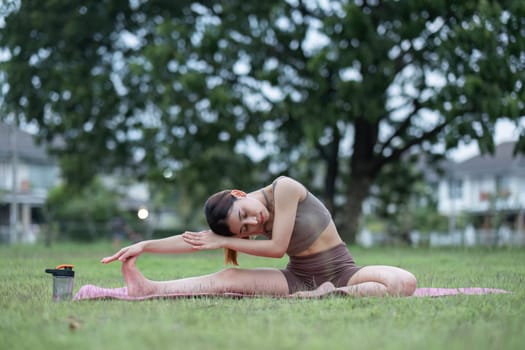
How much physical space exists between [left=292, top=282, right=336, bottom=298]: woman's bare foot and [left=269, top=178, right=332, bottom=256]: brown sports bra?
0.34 metres

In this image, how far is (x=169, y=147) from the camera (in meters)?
19.2

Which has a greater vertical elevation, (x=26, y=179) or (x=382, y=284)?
(x=26, y=179)

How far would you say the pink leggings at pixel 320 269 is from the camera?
596 centimetres

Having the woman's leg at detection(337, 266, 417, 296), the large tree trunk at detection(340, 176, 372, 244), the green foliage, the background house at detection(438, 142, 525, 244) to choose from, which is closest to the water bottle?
the woman's leg at detection(337, 266, 417, 296)

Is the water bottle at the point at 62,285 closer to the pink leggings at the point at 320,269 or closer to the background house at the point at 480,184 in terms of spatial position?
the pink leggings at the point at 320,269

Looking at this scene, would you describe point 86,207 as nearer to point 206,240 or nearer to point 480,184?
point 480,184

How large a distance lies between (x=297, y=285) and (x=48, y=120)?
1672 centimetres

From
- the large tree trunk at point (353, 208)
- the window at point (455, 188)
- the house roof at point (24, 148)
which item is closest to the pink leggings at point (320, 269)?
the large tree trunk at point (353, 208)

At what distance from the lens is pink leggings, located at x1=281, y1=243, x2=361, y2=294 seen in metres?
5.96

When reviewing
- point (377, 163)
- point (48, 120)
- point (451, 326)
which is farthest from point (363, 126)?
point (451, 326)

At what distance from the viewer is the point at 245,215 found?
18.3 feet

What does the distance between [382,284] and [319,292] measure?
1.57ft

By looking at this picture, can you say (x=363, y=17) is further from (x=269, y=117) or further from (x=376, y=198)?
(x=376, y=198)

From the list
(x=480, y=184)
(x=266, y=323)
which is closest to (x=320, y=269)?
(x=266, y=323)
